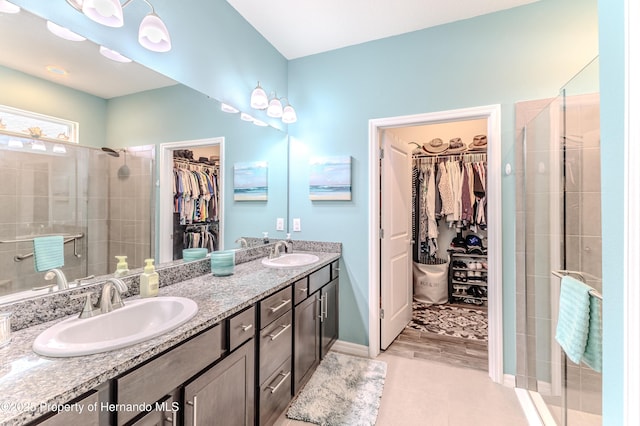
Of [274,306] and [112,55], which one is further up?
[112,55]

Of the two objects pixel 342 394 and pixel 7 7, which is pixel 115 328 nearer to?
pixel 7 7

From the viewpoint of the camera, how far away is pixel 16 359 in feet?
2.54

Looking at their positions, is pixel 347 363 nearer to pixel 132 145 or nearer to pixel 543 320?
pixel 543 320

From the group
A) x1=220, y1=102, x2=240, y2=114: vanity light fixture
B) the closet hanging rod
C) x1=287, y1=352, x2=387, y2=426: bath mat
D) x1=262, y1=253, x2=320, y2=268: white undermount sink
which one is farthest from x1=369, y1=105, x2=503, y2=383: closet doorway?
x1=220, y1=102, x2=240, y2=114: vanity light fixture

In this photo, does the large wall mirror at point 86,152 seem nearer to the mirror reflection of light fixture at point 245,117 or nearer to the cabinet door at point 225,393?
the mirror reflection of light fixture at point 245,117

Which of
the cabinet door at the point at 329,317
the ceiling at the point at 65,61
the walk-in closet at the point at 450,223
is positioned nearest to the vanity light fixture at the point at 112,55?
the ceiling at the point at 65,61

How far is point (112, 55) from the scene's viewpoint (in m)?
1.34

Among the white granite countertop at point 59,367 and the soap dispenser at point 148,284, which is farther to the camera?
the soap dispenser at point 148,284

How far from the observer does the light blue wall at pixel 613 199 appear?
1.88 feet

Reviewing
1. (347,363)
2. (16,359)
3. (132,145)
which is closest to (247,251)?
(132,145)

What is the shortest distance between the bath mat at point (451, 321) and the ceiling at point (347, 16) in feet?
9.50

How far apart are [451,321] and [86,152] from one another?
356 centimetres

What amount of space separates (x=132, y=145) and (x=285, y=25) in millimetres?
1638

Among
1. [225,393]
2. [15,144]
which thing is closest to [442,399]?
[225,393]
